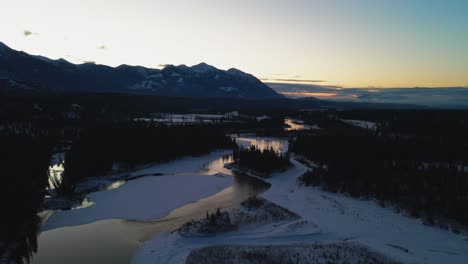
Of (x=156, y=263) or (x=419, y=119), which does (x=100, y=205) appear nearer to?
(x=156, y=263)

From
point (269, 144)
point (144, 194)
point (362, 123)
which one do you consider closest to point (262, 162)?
point (144, 194)

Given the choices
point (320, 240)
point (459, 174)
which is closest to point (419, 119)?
point (459, 174)

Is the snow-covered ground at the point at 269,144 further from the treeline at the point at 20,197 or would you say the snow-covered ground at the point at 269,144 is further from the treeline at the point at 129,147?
the treeline at the point at 20,197

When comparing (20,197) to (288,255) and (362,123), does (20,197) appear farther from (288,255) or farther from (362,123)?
(362,123)

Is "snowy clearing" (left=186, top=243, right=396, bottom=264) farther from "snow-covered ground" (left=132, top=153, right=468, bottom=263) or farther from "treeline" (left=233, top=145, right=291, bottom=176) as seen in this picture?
"treeline" (left=233, top=145, right=291, bottom=176)

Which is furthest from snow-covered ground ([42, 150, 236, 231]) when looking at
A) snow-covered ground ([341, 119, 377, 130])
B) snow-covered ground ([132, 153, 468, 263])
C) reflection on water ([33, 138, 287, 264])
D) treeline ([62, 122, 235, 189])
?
snow-covered ground ([341, 119, 377, 130])
